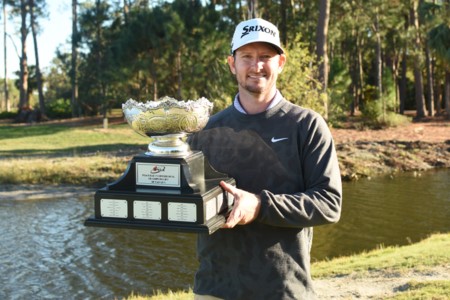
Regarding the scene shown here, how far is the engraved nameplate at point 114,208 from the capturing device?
92.6 inches

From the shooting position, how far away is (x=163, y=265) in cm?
992

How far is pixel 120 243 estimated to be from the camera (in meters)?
11.4

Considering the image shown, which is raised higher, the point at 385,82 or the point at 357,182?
the point at 385,82

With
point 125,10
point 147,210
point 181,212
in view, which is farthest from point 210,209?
point 125,10

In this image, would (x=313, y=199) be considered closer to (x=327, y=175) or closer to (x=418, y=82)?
(x=327, y=175)

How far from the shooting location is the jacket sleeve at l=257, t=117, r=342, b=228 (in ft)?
7.47

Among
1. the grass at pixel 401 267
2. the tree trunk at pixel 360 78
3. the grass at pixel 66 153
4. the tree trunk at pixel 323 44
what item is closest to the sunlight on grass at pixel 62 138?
the grass at pixel 66 153

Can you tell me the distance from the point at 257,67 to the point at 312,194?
0.57 m

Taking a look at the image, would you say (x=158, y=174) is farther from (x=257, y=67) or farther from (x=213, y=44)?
(x=213, y=44)

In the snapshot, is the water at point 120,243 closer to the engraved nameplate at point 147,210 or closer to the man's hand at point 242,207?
the engraved nameplate at point 147,210

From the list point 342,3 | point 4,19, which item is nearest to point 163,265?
point 342,3

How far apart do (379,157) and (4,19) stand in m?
37.8

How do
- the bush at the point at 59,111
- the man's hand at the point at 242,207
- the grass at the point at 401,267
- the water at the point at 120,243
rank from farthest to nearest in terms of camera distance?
the bush at the point at 59,111 → the water at the point at 120,243 → the grass at the point at 401,267 → the man's hand at the point at 242,207

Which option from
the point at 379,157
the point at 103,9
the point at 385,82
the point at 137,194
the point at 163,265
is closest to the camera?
the point at 137,194
